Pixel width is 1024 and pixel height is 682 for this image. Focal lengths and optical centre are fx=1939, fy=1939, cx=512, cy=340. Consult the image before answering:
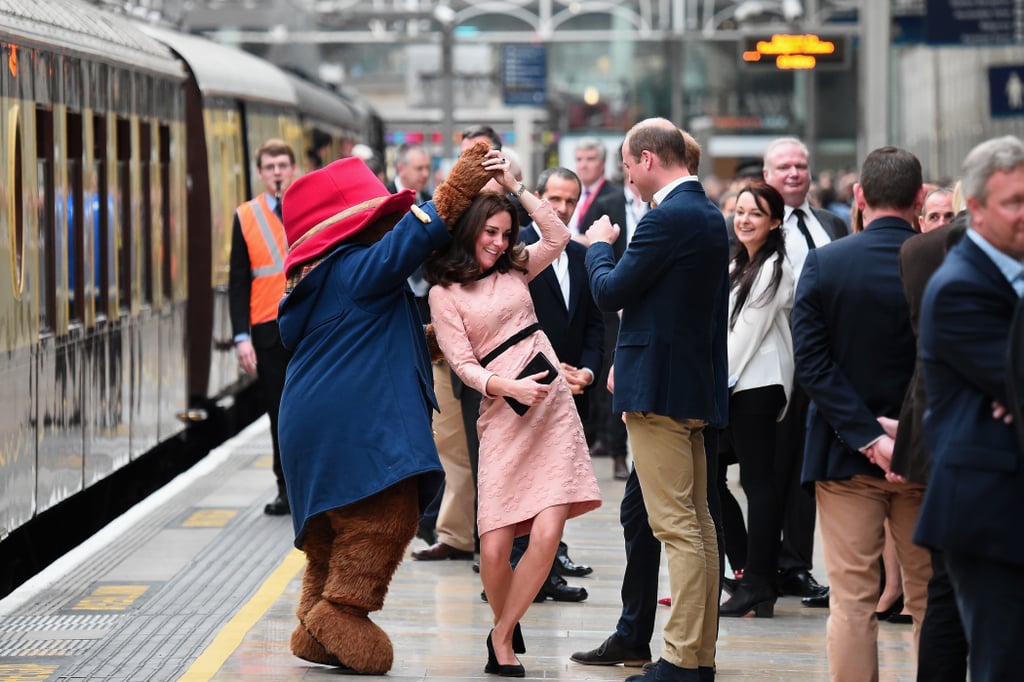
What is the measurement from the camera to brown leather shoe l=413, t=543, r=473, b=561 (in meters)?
9.41

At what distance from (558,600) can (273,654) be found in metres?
1.60

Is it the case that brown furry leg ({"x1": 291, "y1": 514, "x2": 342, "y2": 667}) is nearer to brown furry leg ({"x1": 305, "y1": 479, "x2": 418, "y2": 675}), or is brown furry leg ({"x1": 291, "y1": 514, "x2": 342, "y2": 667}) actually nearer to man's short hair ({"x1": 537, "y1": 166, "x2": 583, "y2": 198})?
brown furry leg ({"x1": 305, "y1": 479, "x2": 418, "y2": 675})

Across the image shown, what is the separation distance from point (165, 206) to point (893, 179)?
7.82m

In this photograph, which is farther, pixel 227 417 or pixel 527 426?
pixel 227 417

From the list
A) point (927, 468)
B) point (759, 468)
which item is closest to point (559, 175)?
point (759, 468)

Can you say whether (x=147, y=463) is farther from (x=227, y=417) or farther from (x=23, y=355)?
(x=23, y=355)

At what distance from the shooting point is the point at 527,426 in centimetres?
696

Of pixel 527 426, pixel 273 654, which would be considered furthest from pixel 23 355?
pixel 527 426

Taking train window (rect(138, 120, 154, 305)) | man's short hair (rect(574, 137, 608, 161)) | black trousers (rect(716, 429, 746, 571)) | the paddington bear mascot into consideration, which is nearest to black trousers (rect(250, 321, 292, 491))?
train window (rect(138, 120, 154, 305))

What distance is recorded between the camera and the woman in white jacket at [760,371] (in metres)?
7.89

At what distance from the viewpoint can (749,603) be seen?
8.04 metres

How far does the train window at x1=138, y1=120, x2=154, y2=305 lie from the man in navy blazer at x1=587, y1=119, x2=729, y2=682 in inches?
241

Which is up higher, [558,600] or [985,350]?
[985,350]

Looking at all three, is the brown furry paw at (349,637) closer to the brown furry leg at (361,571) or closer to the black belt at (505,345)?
the brown furry leg at (361,571)
